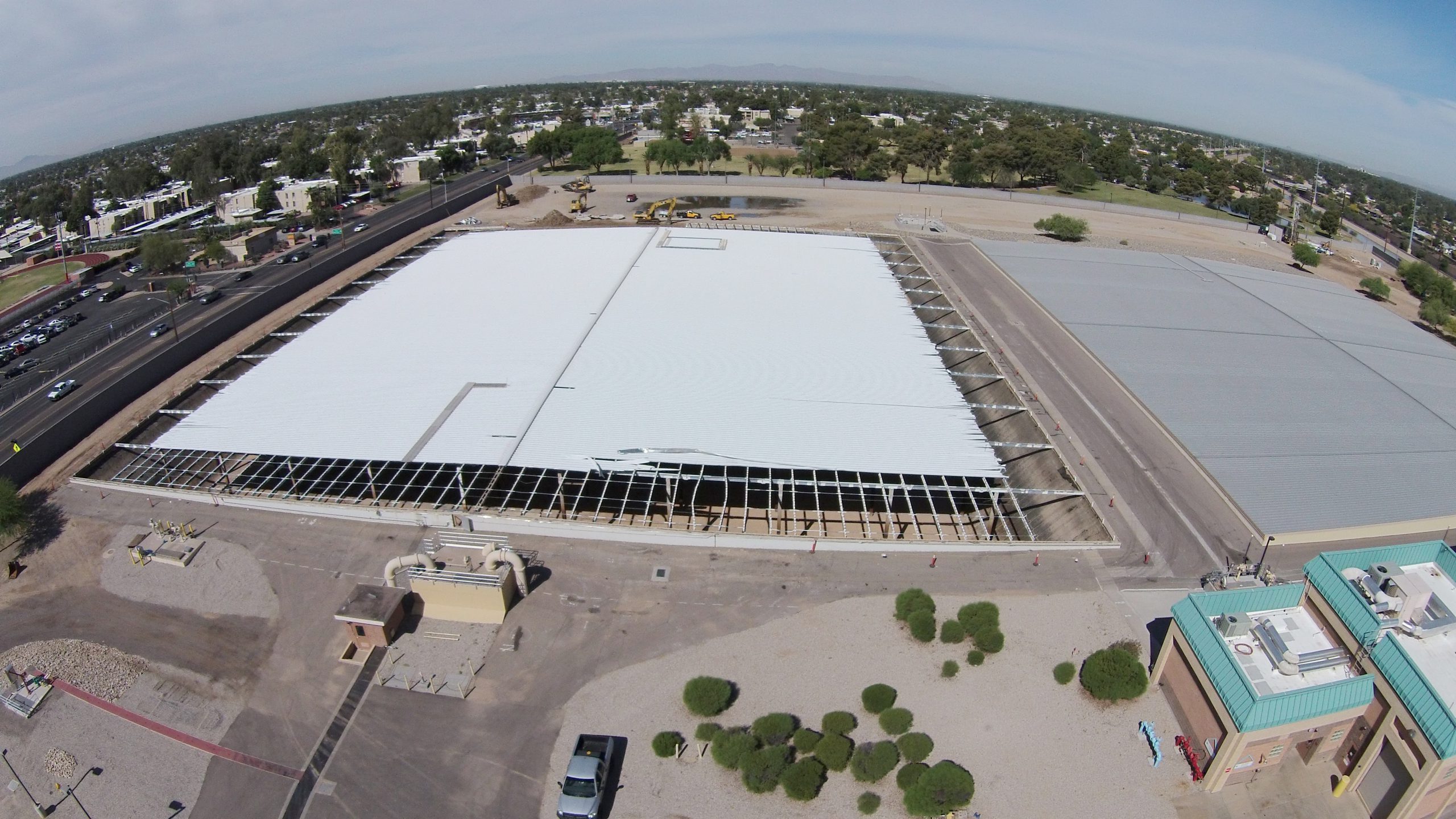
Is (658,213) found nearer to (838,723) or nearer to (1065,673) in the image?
(1065,673)

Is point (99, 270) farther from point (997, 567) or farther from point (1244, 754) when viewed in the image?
point (1244, 754)

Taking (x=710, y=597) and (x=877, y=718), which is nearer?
(x=877, y=718)

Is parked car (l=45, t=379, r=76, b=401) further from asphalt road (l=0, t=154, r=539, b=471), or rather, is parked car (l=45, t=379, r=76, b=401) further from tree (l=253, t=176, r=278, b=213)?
tree (l=253, t=176, r=278, b=213)

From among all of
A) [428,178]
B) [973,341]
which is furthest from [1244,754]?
[428,178]

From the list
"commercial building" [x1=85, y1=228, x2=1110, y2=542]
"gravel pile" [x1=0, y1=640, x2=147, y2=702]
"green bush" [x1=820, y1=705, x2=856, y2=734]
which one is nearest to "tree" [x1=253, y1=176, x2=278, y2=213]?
"commercial building" [x1=85, y1=228, x2=1110, y2=542]

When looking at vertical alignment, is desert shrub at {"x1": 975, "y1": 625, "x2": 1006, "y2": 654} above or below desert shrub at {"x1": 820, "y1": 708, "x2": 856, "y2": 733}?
above

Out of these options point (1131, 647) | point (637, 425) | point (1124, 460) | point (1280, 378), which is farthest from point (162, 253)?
point (1280, 378)

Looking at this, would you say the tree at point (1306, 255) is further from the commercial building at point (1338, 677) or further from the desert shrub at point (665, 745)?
the desert shrub at point (665, 745)
